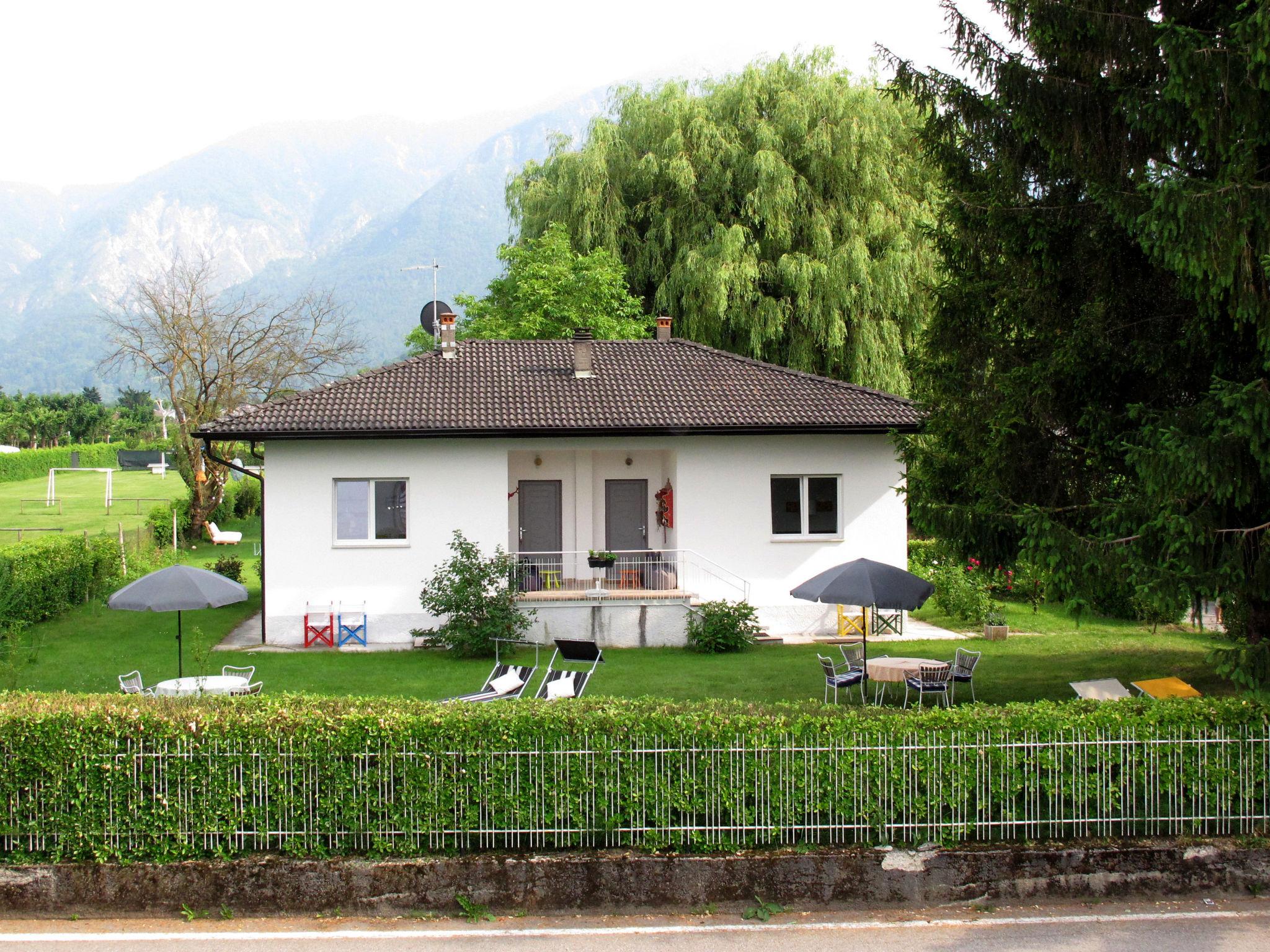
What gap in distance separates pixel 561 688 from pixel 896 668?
438 centimetres

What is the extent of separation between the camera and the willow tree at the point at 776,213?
31.0 metres

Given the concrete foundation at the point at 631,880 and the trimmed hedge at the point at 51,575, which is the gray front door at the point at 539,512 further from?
the concrete foundation at the point at 631,880

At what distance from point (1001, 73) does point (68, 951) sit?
36.4 feet

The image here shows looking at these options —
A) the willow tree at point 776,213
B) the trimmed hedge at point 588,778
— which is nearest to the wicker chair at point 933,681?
the trimmed hedge at point 588,778

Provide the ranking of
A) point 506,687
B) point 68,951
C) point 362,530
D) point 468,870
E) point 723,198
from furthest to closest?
1. point 723,198
2. point 362,530
3. point 506,687
4. point 468,870
5. point 68,951

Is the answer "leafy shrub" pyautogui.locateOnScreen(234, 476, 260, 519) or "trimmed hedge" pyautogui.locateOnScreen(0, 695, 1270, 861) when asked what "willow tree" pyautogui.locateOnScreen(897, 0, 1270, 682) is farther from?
"leafy shrub" pyautogui.locateOnScreen(234, 476, 260, 519)

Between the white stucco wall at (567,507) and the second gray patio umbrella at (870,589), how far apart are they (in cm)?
566

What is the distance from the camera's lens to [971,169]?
1262 centimetres

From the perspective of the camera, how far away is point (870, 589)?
1423 centimetres

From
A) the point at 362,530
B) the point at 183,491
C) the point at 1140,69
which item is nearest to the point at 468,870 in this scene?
the point at 1140,69

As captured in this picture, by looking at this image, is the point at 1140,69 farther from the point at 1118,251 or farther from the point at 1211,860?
the point at 1211,860

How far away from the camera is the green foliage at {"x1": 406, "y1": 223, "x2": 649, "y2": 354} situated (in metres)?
31.8

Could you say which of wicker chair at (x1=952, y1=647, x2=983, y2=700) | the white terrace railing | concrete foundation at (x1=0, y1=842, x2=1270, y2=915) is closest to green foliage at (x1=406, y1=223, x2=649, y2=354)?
the white terrace railing

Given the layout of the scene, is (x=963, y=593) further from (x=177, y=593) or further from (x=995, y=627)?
(x=177, y=593)
